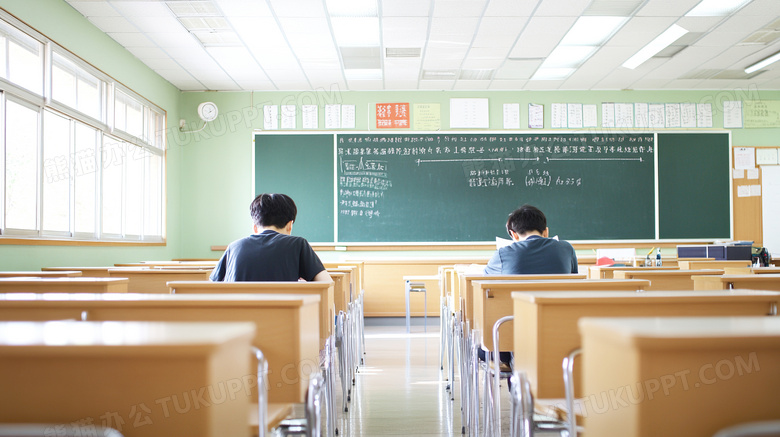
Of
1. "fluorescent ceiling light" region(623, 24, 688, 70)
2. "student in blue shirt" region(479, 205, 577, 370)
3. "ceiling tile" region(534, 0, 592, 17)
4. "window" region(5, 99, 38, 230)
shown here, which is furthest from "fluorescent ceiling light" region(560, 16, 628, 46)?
"window" region(5, 99, 38, 230)

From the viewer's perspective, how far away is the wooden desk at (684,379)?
83 cm

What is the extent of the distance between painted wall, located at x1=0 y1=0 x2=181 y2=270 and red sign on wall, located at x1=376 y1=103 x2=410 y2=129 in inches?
A: 94.7

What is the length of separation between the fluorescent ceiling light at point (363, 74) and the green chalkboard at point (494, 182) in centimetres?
74

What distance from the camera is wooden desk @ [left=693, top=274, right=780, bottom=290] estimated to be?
2215mm

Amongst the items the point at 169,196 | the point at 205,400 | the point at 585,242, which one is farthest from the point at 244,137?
the point at 205,400

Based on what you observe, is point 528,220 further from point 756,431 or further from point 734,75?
point 734,75

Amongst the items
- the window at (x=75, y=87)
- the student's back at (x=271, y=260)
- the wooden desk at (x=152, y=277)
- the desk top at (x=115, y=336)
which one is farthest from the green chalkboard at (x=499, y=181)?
the desk top at (x=115, y=336)

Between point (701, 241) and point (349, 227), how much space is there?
13.9 ft

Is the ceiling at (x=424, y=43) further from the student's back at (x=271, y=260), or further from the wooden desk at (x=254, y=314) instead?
the wooden desk at (x=254, y=314)

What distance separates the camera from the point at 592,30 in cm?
513

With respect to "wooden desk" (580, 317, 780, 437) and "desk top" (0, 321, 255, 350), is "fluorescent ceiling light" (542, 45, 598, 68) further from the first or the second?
"desk top" (0, 321, 255, 350)

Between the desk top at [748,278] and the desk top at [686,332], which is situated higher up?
the desk top at [686,332]

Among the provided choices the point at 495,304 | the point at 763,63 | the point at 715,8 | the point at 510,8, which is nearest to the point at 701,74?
the point at 763,63

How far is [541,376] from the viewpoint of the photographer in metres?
1.55
